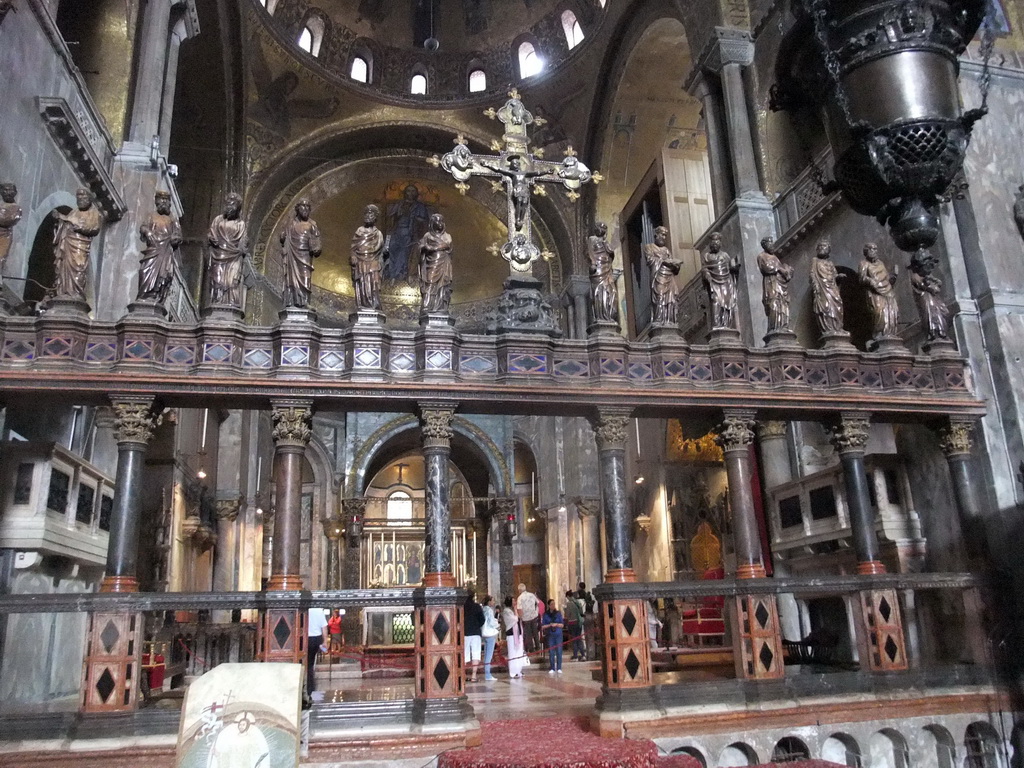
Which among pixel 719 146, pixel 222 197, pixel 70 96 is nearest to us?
pixel 70 96

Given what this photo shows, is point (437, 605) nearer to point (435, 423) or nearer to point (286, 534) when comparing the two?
point (286, 534)

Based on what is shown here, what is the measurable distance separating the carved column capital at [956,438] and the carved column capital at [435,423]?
540 cm

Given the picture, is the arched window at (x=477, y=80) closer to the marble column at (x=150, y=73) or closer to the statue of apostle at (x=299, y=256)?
the marble column at (x=150, y=73)

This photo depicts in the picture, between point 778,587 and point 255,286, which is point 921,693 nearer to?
point 778,587

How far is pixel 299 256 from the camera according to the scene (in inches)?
320

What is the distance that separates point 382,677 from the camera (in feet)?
41.1

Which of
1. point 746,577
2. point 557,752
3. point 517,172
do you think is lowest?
point 557,752

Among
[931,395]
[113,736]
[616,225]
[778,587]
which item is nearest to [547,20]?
[616,225]

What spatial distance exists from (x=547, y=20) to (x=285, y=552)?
20083 mm

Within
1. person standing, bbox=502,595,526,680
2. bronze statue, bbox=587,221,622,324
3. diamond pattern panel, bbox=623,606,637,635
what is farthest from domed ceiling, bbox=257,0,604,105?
diamond pattern panel, bbox=623,606,637,635

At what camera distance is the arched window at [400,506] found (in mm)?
31516

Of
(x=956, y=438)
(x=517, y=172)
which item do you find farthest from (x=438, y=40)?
(x=956, y=438)

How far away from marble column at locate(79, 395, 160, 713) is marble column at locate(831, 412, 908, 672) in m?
6.65

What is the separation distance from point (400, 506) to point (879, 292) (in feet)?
83.0
